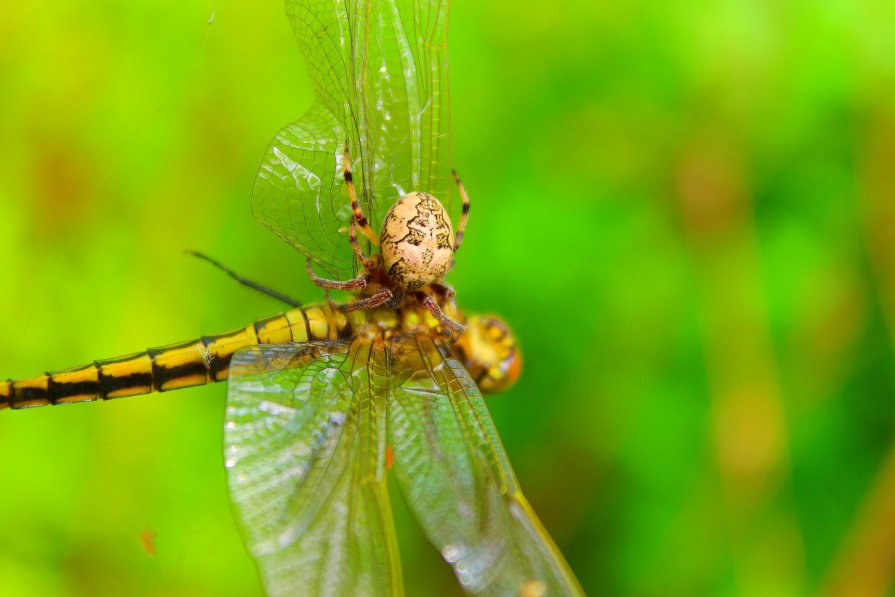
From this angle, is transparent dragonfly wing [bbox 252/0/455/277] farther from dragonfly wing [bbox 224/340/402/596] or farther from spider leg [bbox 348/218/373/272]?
dragonfly wing [bbox 224/340/402/596]

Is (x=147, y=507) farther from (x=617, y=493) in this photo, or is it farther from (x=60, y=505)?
(x=617, y=493)

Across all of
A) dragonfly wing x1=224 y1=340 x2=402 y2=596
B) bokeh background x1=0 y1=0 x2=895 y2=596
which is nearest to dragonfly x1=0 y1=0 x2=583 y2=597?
dragonfly wing x1=224 y1=340 x2=402 y2=596

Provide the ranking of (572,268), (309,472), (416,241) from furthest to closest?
(572,268) → (416,241) → (309,472)

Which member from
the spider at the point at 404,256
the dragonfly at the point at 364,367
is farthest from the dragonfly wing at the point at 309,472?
the spider at the point at 404,256

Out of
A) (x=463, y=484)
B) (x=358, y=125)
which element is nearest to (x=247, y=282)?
(x=358, y=125)

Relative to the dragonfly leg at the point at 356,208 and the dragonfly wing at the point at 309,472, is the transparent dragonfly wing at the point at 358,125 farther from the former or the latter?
the dragonfly wing at the point at 309,472

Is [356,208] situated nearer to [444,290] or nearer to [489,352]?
[444,290]

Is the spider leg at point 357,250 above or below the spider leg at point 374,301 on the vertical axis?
above
